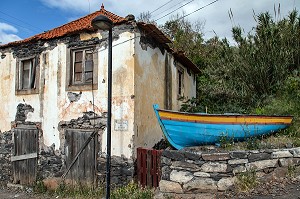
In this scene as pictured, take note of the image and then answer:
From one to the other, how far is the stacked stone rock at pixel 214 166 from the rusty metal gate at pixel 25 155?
6062mm

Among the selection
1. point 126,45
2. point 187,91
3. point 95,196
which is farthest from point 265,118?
point 187,91

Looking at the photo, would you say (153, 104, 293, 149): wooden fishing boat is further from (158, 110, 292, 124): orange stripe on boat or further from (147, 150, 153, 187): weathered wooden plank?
Result: (147, 150, 153, 187): weathered wooden plank

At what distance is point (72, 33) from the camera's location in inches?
356

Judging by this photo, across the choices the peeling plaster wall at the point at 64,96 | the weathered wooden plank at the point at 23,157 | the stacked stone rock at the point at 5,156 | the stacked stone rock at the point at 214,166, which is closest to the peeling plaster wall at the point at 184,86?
the peeling plaster wall at the point at 64,96

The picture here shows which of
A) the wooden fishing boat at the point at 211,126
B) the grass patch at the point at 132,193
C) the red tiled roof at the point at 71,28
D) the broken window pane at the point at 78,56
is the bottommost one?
the grass patch at the point at 132,193

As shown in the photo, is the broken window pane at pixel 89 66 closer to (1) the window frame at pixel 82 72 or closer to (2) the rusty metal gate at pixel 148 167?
(1) the window frame at pixel 82 72

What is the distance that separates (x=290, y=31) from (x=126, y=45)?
6670mm

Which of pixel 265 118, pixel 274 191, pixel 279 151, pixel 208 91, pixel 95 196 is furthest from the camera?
pixel 208 91

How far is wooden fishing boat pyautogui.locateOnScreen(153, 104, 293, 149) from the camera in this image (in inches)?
255

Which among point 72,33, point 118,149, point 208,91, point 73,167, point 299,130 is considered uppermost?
→ point 72,33

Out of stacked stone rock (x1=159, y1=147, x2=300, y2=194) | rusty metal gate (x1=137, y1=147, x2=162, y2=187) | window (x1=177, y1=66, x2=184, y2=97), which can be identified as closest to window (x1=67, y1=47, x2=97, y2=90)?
rusty metal gate (x1=137, y1=147, x2=162, y2=187)

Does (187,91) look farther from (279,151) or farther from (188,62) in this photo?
(279,151)

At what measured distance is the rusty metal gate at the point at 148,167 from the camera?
7.25 metres

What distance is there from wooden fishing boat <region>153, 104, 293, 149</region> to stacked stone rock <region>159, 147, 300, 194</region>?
0.80 m
